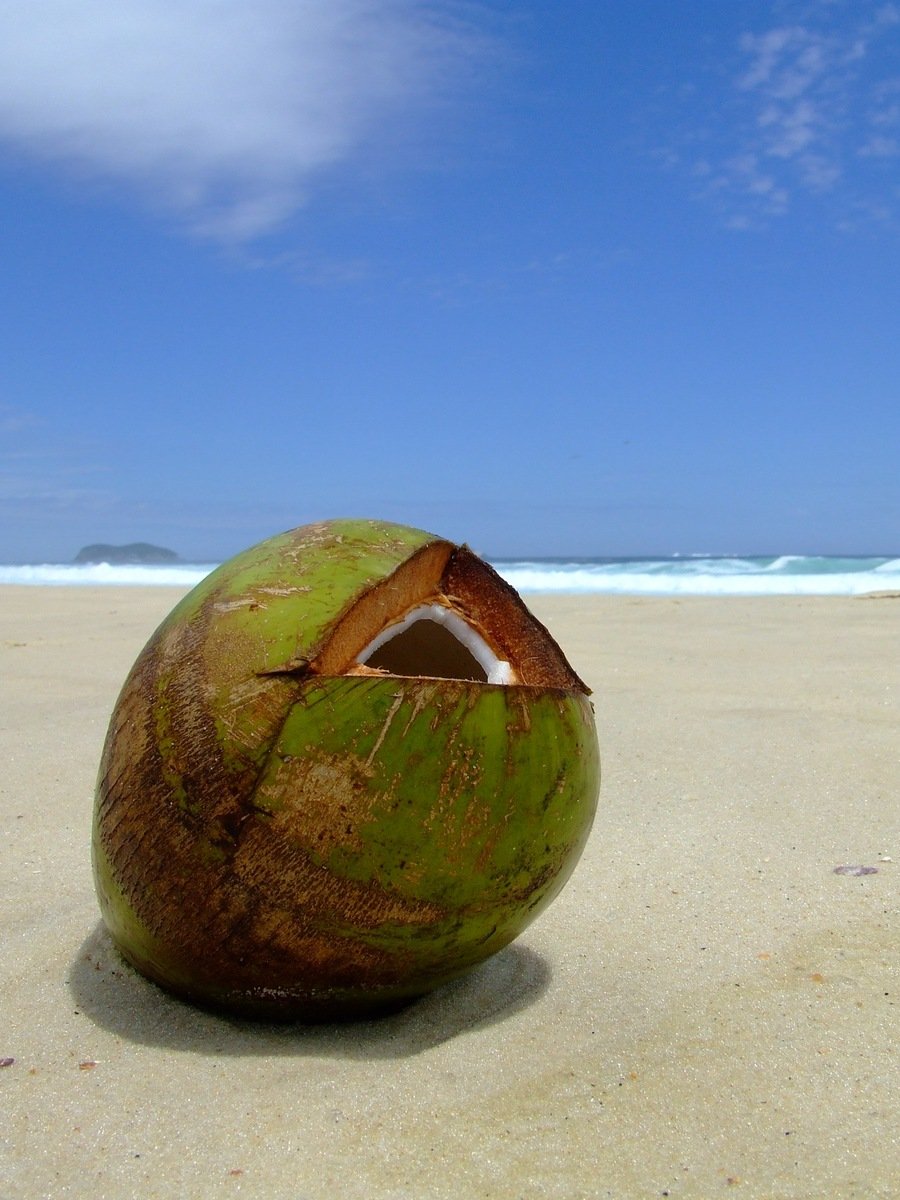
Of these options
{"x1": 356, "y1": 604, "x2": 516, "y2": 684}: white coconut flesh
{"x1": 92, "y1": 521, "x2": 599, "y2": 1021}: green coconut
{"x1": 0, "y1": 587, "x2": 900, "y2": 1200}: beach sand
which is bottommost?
{"x1": 0, "y1": 587, "x2": 900, "y2": 1200}: beach sand

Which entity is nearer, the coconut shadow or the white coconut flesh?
the coconut shadow

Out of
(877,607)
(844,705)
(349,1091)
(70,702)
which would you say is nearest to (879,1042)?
(349,1091)

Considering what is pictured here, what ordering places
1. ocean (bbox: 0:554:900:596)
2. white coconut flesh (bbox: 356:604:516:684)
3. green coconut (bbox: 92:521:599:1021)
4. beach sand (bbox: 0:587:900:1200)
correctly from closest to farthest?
beach sand (bbox: 0:587:900:1200), green coconut (bbox: 92:521:599:1021), white coconut flesh (bbox: 356:604:516:684), ocean (bbox: 0:554:900:596)

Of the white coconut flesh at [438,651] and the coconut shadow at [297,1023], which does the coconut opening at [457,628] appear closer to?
the white coconut flesh at [438,651]

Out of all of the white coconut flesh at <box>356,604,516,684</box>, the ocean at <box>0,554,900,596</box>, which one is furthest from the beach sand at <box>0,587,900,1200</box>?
the ocean at <box>0,554,900,596</box>

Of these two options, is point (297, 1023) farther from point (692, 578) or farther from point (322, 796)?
point (692, 578)

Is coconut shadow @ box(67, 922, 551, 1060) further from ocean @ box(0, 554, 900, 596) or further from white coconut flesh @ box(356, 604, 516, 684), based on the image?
ocean @ box(0, 554, 900, 596)

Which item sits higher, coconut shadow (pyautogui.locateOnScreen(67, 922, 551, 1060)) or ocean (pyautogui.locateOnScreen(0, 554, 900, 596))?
ocean (pyautogui.locateOnScreen(0, 554, 900, 596))
